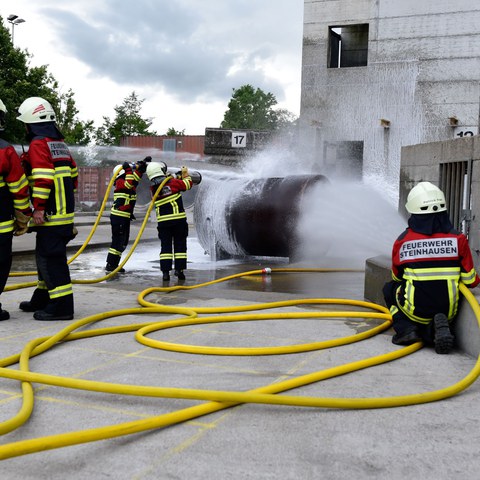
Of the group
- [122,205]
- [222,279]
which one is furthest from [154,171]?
[222,279]

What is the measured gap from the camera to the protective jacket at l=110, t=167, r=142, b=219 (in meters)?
8.96

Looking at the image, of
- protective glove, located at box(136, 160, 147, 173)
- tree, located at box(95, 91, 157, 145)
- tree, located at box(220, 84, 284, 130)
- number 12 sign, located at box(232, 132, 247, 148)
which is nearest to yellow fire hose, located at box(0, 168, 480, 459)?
protective glove, located at box(136, 160, 147, 173)

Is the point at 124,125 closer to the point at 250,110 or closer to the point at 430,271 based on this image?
the point at 250,110

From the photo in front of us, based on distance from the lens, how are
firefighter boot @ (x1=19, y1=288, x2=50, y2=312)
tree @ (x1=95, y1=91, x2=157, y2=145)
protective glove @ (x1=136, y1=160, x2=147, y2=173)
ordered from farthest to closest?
tree @ (x1=95, y1=91, x2=157, y2=145) < protective glove @ (x1=136, y1=160, x2=147, y2=173) < firefighter boot @ (x1=19, y1=288, x2=50, y2=312)

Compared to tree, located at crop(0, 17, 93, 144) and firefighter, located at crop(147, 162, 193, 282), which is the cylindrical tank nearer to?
firefighter, located at crop(147, 162, 193, 282)

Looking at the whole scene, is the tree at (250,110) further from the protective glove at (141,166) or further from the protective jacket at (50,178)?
the protective jacket at (50,178)

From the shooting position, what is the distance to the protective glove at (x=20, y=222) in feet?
16.6

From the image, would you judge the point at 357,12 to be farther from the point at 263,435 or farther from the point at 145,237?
the point at 263,435

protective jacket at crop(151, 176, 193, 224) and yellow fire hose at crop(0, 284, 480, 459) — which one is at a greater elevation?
protective jacket at crop(151, 176, 193, 224)

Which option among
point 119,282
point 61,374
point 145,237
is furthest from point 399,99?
point 61,374

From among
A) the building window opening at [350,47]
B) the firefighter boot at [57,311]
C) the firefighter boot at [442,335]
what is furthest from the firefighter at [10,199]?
the building window opening at [350,47]

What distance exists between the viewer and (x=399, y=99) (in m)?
22.4

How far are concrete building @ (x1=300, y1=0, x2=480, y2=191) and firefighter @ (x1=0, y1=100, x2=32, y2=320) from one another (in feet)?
56.5

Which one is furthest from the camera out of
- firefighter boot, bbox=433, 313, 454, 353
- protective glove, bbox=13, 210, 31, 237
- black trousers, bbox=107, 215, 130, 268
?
black trousers, bbox=107, 215, 130, 268
